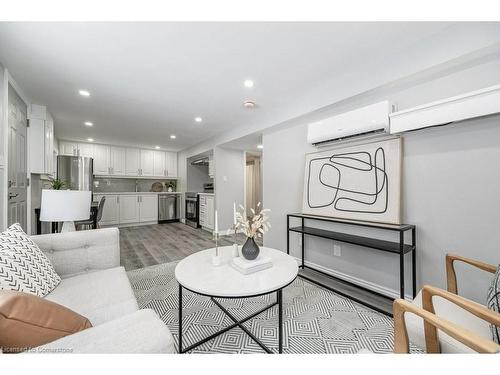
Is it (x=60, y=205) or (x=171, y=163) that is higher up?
(x=171, y=163)

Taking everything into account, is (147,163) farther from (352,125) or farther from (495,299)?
(495,299)

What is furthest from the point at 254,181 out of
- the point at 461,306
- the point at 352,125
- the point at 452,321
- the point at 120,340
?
the point at 120,340

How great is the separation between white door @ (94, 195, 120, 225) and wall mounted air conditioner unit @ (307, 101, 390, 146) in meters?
5.32

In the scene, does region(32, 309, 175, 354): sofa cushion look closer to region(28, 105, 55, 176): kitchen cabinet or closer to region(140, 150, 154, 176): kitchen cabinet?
region(28, 105, 55, 176): kitchen cabinet

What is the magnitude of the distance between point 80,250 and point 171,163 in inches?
208

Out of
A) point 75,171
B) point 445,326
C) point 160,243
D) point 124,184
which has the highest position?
point 75,171

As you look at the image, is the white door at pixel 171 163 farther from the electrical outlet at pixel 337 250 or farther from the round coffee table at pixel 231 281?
the electrical outlet at pixel 337 250

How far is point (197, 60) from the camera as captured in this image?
189 centimetres

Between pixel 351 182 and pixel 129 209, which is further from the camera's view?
pixel 129 209

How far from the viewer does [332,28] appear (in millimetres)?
1518

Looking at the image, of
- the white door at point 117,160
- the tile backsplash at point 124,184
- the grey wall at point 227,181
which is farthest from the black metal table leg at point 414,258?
the white door at point 117,160
